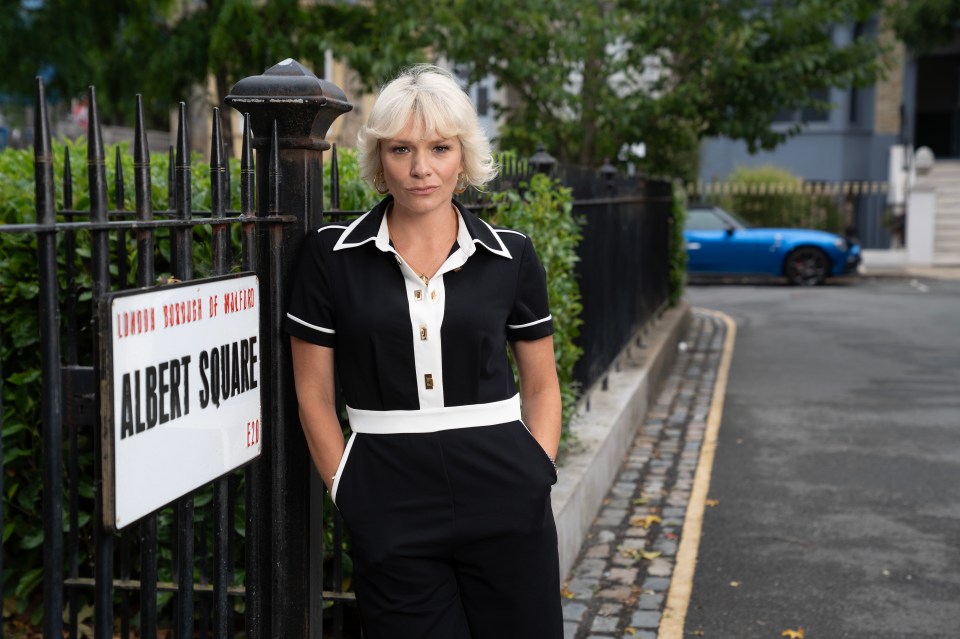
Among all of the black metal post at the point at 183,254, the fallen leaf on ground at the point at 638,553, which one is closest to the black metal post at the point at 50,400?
the black metal post at the point at 183,254

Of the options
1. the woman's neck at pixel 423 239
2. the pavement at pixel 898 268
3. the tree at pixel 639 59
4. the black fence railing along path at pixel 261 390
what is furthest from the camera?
the pavement at pixel 898 268

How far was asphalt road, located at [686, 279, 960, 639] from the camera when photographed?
5105mm

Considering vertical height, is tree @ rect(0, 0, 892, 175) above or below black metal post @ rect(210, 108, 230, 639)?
above

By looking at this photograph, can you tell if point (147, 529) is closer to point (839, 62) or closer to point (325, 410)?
point (325, 410)

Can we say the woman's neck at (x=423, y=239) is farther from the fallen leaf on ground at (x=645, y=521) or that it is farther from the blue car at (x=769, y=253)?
the blue car at (x=769, y=253)

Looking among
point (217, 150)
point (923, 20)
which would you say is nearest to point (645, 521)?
point (217, 150)

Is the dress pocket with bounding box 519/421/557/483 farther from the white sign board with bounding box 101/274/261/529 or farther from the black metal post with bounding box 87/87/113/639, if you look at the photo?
the black metal post with bounding box 87/87/113/639

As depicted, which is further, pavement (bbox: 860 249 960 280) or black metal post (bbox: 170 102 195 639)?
pavement (bbox: 860 249 960 280)

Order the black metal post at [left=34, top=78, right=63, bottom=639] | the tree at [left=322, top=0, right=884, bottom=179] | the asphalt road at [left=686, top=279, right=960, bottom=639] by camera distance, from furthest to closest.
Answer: the tree at [left=322, top=0, right=884, bottom=179]
the asphalt road at [left=686, top=279, right=960, bottom=639]
the black metal post at [left=34, top=78, right=63, bottom=639]

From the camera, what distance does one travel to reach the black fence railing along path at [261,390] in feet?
7.23

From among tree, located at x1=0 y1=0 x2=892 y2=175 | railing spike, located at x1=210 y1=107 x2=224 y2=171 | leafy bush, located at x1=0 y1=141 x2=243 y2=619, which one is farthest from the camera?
tree, located at x1=0 y1=0 x2=892 y2=175

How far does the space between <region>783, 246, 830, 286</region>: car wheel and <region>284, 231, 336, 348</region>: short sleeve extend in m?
19.4

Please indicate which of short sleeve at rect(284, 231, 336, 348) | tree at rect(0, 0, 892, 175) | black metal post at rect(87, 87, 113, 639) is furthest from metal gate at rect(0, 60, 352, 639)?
tree at rect(0, 0, 892, 175)

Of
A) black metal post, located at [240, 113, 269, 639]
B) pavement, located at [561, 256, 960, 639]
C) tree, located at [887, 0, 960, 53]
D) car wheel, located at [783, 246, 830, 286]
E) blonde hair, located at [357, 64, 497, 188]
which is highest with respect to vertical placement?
tree, located at [887, 0, 960, 53]
